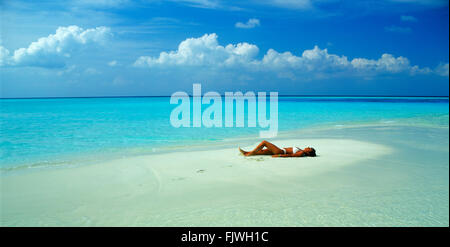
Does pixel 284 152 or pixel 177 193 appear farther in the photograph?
pixel 284 152

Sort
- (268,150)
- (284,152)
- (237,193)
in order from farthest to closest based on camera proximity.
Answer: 1. (268,150)
2. (284,152)
3. (237,193)

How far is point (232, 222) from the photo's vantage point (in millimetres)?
4051

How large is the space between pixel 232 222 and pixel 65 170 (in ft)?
17.1

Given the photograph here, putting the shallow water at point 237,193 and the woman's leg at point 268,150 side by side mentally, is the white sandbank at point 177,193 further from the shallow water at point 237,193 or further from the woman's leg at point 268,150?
the woman's leg at point 268,150

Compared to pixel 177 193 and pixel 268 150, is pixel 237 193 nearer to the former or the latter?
pixel 177 193

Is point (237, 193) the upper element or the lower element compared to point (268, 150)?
lower

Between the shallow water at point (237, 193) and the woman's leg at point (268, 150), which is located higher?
the woman's leg at point (268, 150)

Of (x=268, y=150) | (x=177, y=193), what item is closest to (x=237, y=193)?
(x=177, y=193)

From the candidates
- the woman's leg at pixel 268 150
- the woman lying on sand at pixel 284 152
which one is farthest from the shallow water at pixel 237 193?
the woman's leg at pixel 268 150

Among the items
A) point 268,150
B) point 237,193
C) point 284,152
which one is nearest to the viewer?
point 237,193

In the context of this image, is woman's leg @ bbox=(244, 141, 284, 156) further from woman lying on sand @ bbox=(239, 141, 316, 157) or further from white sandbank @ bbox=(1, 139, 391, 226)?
white sandbank @ bbox=(1, 139, 391, 226)

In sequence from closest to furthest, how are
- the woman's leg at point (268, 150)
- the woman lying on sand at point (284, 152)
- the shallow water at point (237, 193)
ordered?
the shallow water at point (237, 193) → the woman lying on sand at point (284, 152) → the woman's leg at point (268, 150)
